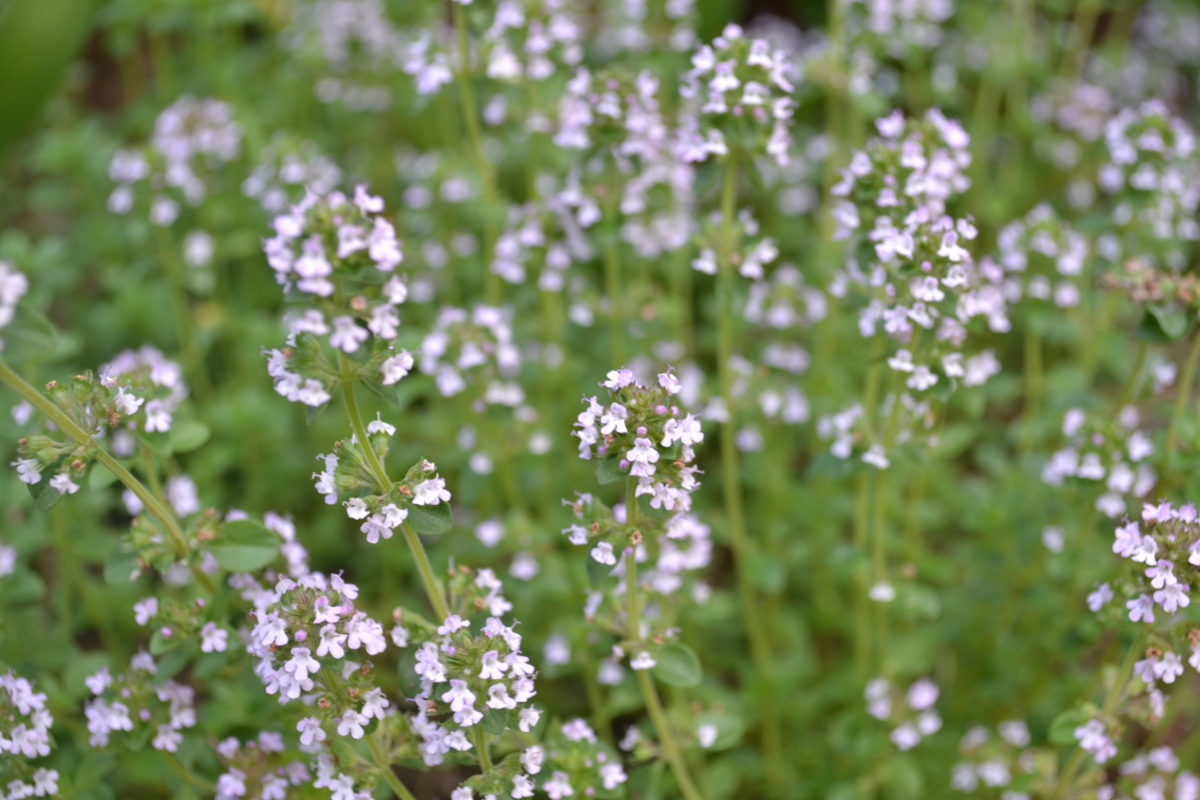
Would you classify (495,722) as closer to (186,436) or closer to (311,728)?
(311,728)

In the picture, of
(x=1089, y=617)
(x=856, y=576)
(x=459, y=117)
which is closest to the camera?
(x=1089, y=617)

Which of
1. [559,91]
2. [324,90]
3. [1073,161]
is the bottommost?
[1073,161]

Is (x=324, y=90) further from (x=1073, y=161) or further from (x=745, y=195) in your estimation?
(x=1073, y=161)

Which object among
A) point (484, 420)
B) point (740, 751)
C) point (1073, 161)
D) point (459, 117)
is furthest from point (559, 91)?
point (1073, 161)

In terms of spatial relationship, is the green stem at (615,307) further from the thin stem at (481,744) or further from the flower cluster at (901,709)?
the thin stem at (481,744)

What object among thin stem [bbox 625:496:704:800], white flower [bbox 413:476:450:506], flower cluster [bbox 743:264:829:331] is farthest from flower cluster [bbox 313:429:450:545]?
flower cluster [bbox 743:264:829:331]

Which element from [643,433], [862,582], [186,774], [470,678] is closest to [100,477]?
[186,774]
